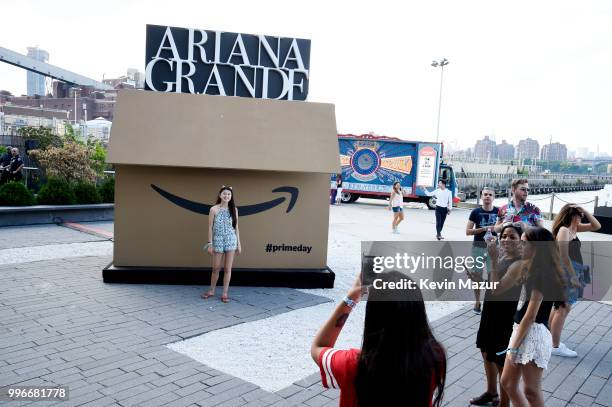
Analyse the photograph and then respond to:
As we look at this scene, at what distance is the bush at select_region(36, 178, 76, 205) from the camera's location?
13.5 metres

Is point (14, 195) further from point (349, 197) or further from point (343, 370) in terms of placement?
point (349, 197)

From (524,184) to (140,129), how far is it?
5.97 meters

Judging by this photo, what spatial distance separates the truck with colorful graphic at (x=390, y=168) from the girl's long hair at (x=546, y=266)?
69.4 feet

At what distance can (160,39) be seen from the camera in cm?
842

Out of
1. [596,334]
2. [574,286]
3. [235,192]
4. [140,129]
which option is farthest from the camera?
[235,192]

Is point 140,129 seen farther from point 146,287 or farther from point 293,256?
point 293,256

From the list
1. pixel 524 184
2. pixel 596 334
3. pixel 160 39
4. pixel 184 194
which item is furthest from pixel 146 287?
pixel 596 334

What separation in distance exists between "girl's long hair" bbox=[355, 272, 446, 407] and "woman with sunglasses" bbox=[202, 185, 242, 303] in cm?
548

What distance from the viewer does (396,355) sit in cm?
182

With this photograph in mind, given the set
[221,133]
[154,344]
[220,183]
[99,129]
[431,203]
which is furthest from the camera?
[99,129]

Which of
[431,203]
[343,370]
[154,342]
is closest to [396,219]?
[431,203]

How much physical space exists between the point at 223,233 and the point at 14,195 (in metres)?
8.54

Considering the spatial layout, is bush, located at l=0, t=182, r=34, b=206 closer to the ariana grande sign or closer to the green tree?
the green tree

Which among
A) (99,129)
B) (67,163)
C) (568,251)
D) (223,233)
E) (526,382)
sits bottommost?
(526,382)
